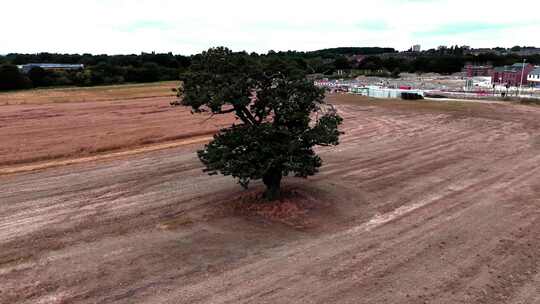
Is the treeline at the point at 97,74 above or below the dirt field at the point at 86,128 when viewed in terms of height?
above

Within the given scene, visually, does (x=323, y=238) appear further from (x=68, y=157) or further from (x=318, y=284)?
(x=68, y=157)

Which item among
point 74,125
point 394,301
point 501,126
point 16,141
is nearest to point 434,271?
point 394,301

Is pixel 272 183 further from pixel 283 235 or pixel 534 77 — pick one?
pixel 534 77

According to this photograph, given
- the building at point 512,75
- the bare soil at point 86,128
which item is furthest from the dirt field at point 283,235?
the building at point 512,75

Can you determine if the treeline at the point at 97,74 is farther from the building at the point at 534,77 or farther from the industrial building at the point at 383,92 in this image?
the building at the point at 534,77

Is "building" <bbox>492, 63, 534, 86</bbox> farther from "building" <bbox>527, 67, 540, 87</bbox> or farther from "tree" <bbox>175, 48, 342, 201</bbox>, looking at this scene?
"tree" <bbox>175, 48, 342, 201</bbox>

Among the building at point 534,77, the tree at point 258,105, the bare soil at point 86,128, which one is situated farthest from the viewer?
the building at point 534,77

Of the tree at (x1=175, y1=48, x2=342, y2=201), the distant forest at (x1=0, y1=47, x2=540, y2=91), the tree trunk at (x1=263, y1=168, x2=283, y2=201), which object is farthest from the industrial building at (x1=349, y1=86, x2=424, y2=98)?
the tree at (x1=175, y1=48, x2=342, y2=201)
